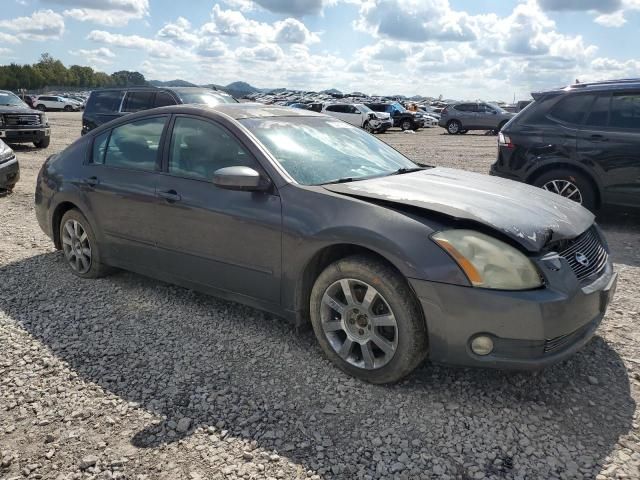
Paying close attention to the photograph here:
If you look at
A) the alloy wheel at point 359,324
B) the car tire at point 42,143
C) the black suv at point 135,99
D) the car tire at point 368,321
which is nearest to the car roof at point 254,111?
the car tire at point 368,321

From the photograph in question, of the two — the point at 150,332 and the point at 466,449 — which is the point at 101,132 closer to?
the point at 150,332

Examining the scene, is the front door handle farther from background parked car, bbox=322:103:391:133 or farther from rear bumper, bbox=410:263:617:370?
background parked car, bbox=322:103:391:133

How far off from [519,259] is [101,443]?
7.44 feet

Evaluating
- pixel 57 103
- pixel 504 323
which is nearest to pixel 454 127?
pixel 504 323

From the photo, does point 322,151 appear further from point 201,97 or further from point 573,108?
point 201,97

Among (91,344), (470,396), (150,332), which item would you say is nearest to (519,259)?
(470,396)

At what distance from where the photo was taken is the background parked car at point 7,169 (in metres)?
8.52

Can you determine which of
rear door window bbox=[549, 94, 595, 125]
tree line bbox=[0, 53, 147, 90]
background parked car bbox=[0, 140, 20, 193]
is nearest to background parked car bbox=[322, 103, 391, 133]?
background parked car bbox=[0, 140, 20, 193]

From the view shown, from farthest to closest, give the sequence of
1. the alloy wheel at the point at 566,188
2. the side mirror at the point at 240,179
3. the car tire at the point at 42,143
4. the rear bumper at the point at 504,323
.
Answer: the car tire at the point at 42,143
the alloy wheel at the point at 566,188
the side mirror at the point at 240,179
the rear bumper at the point at 504,323

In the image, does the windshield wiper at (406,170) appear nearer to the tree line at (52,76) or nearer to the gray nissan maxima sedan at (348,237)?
the gray nissan maxima sedan at (348,237)

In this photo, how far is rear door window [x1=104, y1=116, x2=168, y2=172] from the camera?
427 centimetres

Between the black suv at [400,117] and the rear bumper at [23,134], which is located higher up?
the black suv at [400,117]

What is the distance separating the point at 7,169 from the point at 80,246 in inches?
182

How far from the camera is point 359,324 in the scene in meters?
3.21
